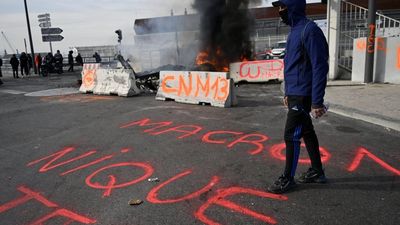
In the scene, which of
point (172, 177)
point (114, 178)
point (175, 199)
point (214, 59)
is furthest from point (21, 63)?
point (175, 199)

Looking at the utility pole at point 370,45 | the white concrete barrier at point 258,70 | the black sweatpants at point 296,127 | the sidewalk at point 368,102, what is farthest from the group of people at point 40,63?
the black sweatpants at point 296,127

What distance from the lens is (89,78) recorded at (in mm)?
13008

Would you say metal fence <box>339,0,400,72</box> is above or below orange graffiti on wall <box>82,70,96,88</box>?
above

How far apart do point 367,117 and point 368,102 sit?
1518mm

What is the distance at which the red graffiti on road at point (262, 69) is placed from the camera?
44.0 feet

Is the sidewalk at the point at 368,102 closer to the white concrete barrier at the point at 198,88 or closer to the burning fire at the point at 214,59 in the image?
the white concrete barrier at the point at 198,88

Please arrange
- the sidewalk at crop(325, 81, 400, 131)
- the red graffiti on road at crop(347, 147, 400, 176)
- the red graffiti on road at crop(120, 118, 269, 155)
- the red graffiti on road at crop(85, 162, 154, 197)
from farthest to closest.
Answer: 1. the sidewalk at crop(325, 81, 400, 131)
2. the red graffiti on road at crop(120, 118, 269, 155)
3. the red graffiti on road at crop(347, 147, 400, 176)
4. the red graffiti on road at crop(85, 162, 154, 197)

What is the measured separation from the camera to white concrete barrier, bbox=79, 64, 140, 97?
11.6 meters

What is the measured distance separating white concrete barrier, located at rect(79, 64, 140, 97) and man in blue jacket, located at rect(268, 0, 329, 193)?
28.3ft

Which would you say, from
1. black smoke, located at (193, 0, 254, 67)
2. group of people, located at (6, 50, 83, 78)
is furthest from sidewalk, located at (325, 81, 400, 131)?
group of people, located at (6, 50, 83, 78)

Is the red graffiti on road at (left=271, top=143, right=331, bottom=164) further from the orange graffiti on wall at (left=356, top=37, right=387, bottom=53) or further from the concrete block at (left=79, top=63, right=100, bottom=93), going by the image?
the concrete block at (left=79, top=63, right=100, bottom=93)

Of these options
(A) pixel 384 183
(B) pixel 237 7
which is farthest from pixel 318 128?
(B) pixel 237 7

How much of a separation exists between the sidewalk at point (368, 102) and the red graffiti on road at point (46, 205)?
16.9 ft

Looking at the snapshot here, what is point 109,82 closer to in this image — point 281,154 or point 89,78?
point 89,78
